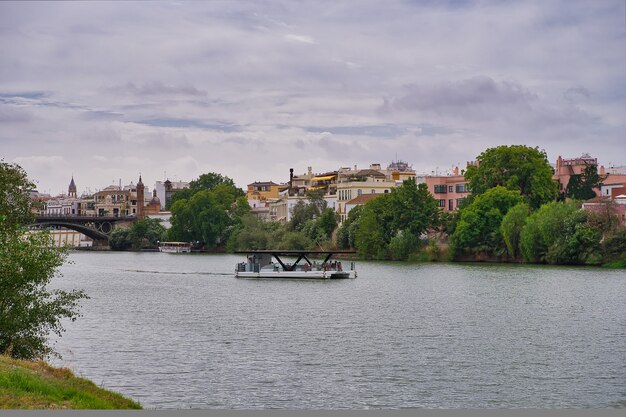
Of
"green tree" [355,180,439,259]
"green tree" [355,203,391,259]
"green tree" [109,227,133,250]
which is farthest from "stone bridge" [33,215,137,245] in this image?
"green tree" [355,180,439,259]

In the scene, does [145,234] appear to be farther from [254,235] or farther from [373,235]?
[373,235]

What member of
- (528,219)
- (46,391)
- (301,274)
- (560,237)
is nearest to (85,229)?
(528,219)

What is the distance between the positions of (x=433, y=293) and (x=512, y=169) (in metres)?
50.5

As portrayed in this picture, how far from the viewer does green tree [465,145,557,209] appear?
114m

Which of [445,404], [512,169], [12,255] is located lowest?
[445,404]

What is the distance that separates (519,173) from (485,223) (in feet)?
35.7

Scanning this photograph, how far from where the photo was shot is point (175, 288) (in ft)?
252

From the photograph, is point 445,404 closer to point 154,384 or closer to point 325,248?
point 154,384

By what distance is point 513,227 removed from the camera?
333 feet

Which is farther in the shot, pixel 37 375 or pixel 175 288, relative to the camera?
pixel 175 288

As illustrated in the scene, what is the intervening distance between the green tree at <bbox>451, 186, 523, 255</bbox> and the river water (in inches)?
1234

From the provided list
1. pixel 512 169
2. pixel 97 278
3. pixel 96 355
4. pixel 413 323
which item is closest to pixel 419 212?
pixel 512 169

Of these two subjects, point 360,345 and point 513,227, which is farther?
point 513,227

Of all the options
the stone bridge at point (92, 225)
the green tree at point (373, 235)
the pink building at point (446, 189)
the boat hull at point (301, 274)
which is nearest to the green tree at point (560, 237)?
the boat hull at point (301, 274)
